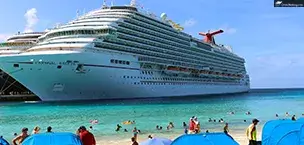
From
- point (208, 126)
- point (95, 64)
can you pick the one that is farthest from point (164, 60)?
point (208, 126)

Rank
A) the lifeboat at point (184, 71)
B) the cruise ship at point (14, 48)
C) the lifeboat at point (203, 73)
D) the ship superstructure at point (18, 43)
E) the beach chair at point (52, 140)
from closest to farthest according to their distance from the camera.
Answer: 1. the beach chair at point (52, 140)
2. the lifeboat at point (184, 71)
3. the cruise ship at point (14, 48)
4. the lifeboat at point (203, 73)
5. the ship superstructure at point (18, 43)

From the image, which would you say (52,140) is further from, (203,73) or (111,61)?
(203,73)

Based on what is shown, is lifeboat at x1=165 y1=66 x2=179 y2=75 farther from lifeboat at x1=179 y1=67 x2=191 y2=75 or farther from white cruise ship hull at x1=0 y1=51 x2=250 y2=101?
white cruise ship hull at x1=0 y1=51 x2=250 y2=101

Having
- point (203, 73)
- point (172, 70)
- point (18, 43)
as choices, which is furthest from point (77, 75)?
point (18, 43)

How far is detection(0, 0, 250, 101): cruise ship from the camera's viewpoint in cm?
5012

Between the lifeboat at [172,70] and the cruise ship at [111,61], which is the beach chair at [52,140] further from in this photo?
the lifeboat at [172,70]

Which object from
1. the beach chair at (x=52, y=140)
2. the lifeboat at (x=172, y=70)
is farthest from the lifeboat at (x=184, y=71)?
the beach chair at (x=52, y=140)

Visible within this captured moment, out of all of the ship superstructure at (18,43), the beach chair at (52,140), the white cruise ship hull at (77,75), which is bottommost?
the beach chair at (52,140)

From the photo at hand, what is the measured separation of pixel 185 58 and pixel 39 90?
96.6 ft

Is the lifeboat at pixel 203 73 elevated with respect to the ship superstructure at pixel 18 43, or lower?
lower

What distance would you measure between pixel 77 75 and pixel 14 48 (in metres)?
36.5

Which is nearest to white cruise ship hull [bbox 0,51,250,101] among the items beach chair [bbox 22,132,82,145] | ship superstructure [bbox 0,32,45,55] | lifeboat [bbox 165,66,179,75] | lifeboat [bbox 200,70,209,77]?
lifeboat [bbox 165,66,179,75]

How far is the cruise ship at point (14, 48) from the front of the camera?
2854 inches

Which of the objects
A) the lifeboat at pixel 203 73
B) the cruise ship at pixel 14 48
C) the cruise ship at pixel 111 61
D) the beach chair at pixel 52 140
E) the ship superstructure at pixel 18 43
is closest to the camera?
the beach chair at pixel 52 140
